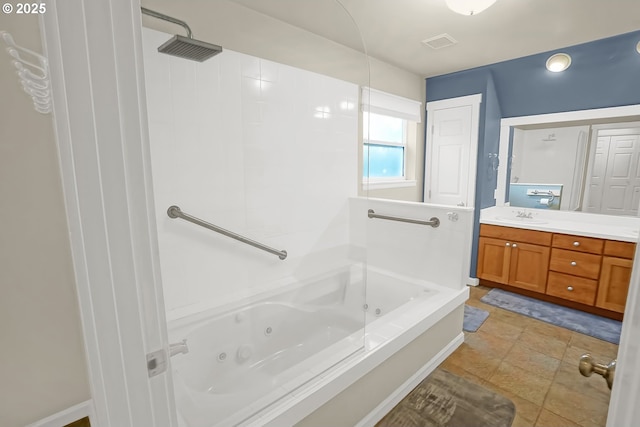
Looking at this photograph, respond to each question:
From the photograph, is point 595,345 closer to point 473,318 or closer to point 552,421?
point 473,318

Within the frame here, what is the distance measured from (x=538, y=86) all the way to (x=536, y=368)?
258cm

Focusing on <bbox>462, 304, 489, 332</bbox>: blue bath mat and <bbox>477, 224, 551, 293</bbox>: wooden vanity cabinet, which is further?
<bbox>477, 224, 551, 293</bbox>: wooden vanity cabinet

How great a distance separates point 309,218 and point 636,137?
292cm

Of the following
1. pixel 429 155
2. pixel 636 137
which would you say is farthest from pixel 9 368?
pixel 636 137

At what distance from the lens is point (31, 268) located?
1251 mm

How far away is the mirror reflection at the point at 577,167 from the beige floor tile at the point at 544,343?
4.71 ft

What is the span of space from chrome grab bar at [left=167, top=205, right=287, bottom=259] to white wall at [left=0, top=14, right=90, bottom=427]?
514 mm

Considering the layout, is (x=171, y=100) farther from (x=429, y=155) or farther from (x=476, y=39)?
(x=429, y=155)

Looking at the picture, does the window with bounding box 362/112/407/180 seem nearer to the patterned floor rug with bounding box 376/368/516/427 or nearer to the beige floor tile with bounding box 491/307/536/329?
the beige floor tile with bounding box 491/307/536/329

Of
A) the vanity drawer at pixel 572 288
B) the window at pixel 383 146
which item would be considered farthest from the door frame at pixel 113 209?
the vanity drawer at pixel 572 288

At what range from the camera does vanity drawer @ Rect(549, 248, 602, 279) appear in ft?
8.32

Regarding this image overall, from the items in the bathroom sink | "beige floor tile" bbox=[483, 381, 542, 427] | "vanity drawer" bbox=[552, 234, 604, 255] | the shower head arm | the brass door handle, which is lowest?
"beige floor tile" bbox=[483, 381, 542, 427]

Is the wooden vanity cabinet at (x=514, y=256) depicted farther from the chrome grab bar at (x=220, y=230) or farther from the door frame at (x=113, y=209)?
the door frame at (x=113, y=209)

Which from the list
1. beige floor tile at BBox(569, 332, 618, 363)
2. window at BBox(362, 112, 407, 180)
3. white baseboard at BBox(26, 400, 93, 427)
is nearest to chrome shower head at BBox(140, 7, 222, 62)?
window at BBox(362, 112, 407, 180)
